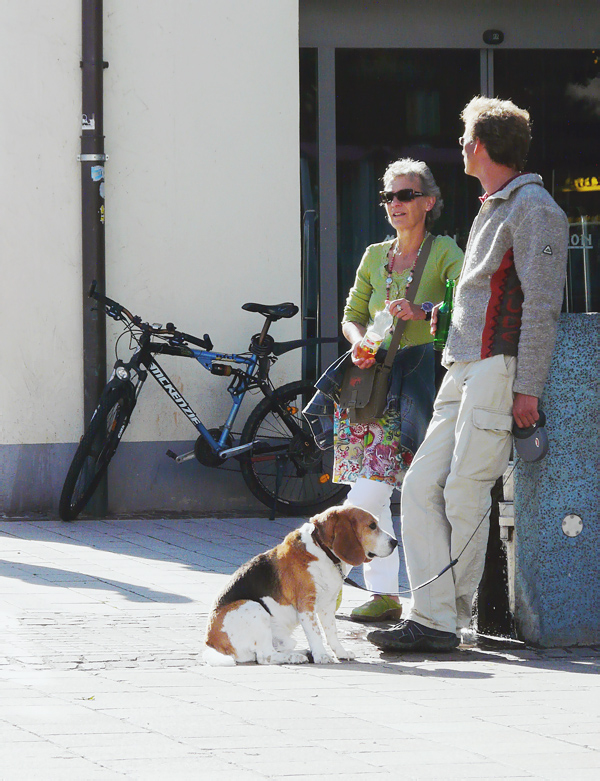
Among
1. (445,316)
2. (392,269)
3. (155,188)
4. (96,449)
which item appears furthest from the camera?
(155,188)

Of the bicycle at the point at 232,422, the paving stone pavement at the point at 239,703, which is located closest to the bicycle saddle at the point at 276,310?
the bicycle at the point at 232,422

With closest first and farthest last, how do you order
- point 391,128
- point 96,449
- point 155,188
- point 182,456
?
point 96,449
point 182,456
point 155,188
point 391,128

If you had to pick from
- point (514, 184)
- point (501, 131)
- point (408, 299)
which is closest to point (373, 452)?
point (408, 299)

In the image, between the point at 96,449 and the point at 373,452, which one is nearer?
the point at 373,452

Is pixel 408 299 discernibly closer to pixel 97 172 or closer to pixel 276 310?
pixel 276 310

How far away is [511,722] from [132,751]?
3.92 ft

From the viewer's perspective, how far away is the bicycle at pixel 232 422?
882cm

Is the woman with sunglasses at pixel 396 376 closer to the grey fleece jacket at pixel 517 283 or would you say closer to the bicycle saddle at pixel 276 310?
the grey fleece jacket at pixel 517 283

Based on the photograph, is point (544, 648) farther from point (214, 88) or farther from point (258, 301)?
point (214, 88)

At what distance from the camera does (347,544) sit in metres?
5.25

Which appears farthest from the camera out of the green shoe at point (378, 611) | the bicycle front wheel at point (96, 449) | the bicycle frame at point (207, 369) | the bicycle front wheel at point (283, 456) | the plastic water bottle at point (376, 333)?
the bicycle front wheel at point (283, 456)

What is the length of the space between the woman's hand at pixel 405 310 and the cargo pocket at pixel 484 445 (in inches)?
25.8

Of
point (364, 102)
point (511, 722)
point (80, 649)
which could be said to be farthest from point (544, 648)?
point (364, 102)

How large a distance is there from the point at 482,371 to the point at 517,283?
368mm
